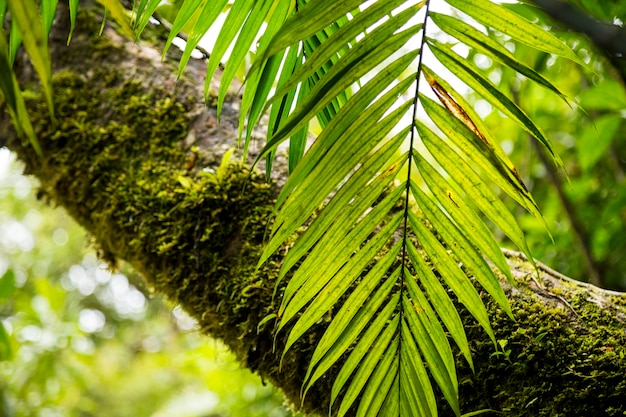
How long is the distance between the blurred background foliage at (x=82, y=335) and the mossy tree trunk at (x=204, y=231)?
182 centimetres

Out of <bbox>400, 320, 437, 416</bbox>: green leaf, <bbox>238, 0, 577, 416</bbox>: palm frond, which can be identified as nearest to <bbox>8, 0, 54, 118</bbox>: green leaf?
<bbox>238, 0, 577, 416</bbox>: palm frond

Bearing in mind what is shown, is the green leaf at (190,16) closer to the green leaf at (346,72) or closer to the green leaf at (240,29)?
the green leaf at (240,29)

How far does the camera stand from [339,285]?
0.77m

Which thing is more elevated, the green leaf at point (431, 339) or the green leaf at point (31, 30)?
the green leaf at point (31, 30)

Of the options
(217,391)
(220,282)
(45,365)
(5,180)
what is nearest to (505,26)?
(220,282)

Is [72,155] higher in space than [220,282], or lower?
lower

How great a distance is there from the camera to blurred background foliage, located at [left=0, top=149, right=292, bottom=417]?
3.53 m

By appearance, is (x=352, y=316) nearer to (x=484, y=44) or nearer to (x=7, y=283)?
(x=484, y=44)

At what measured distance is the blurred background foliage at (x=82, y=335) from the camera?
353 centimetres

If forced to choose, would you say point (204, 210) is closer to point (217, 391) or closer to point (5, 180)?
point (217, 391)

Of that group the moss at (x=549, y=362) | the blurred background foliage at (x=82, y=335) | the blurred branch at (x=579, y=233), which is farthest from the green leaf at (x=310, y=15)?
the blurred background foliage at (x=82, y=335)

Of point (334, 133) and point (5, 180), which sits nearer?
point (334, 133)

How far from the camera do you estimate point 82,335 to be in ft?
11.3

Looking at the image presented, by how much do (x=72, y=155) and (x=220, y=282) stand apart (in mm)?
629
